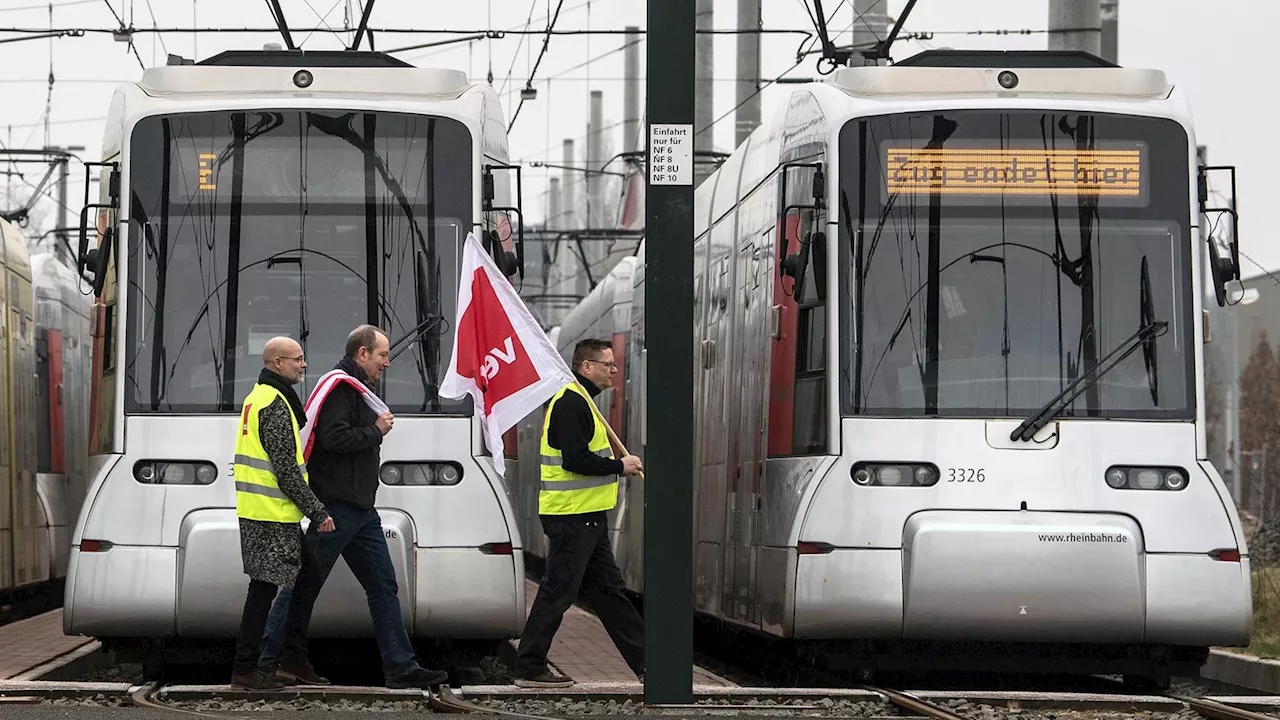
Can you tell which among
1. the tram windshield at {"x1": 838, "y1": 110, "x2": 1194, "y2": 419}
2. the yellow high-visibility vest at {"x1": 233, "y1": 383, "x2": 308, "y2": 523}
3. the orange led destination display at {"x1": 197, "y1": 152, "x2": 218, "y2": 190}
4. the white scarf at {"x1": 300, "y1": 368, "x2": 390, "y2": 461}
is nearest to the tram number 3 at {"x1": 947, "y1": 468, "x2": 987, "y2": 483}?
the tram windshield at {"x1": 838, "y1": 110, "x2": 1194, "y2": 419}

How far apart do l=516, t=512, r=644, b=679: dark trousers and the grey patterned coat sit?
124 centimetres

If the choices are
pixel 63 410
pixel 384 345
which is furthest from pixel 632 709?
pixel 63 410

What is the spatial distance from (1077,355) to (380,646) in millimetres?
3729

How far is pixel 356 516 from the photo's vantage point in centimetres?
1069

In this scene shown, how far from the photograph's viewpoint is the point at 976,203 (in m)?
11.6

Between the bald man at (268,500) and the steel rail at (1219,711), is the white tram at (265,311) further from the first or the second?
the steel rail at (1219,711)

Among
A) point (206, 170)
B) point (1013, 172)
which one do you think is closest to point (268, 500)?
point (206, 170)

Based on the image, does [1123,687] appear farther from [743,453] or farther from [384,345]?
[384,345]

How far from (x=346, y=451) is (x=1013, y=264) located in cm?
350

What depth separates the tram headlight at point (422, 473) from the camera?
38.2 feet

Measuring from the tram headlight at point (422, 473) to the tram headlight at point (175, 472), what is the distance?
87 cm

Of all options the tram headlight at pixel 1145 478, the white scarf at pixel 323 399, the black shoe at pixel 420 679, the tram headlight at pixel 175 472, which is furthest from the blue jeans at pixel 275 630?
the tram headlight at pixel 1145 478

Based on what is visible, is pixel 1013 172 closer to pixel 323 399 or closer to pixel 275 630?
pixel 323 399

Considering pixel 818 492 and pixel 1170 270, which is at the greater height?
pixel 1170 270
